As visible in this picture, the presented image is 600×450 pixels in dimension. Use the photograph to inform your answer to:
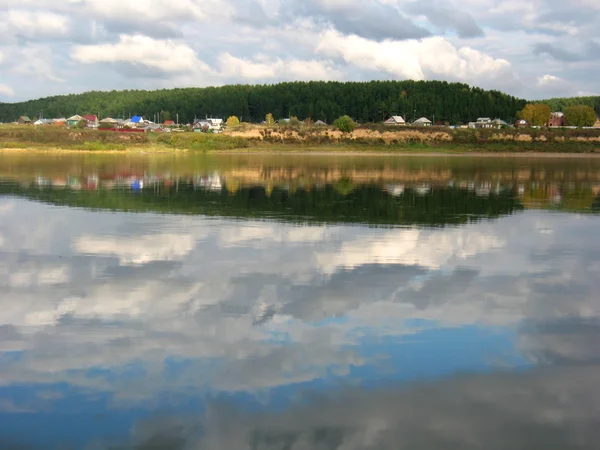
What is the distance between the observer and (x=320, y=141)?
4515 inches

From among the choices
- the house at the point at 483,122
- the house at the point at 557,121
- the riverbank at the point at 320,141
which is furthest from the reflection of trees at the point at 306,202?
the house at the point at 557,121

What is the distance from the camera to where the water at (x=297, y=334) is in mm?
8148

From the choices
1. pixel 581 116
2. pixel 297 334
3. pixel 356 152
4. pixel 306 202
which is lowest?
pixel 297 334

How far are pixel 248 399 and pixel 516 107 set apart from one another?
198830 mm

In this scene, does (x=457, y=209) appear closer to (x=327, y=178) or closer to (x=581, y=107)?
(x=327, y=178)

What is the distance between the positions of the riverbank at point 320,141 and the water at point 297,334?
7840 centimetres

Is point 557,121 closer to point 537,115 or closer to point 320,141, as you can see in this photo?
point 537,115

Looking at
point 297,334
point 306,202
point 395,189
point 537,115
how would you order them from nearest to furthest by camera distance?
point 297,334, point 306,202, point 395,189, point 537,115

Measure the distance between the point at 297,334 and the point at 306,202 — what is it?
64.8 feet

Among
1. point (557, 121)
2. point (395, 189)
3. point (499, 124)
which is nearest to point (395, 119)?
point (499, 124)

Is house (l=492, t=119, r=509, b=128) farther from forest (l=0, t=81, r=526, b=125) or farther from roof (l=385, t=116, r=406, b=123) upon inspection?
roof (l=385, t=116, r=406, b=123)

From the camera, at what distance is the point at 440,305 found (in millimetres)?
13250

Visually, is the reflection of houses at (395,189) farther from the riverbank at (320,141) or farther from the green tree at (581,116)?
the green tree at (581,116)

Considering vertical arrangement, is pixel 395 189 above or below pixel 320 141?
below
